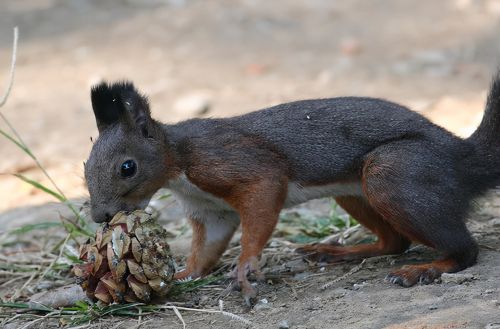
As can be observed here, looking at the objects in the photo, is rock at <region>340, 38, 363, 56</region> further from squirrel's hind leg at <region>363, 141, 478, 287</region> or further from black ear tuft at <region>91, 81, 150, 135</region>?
squirrel's hind leg at <region>363, 141, 478, 287</region>

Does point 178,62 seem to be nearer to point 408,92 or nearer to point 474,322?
point 408,92

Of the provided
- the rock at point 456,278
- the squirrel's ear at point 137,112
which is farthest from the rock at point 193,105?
the rock at point 456,278

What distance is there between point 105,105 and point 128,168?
343 millimetres

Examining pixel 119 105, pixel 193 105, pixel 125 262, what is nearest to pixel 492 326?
pixel 125 262

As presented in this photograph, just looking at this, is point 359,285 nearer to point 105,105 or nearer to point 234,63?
point 105,105

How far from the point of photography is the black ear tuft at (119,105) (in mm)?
4243

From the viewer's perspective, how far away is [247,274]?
4.16 m

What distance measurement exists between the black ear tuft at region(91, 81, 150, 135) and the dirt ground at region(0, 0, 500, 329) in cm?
107

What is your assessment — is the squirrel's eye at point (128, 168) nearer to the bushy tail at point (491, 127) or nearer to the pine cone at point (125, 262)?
the pine cone at point (125, 262)

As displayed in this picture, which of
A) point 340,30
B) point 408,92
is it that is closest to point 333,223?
point 408,92

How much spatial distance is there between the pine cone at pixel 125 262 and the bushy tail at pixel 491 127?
1.62 metres

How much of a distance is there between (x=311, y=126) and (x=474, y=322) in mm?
1493

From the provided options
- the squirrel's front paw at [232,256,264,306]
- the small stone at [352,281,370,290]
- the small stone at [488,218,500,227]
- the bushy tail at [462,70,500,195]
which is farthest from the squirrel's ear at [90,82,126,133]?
the small stone at [488,218,500,227]

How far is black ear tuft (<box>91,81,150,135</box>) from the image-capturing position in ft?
13.9
